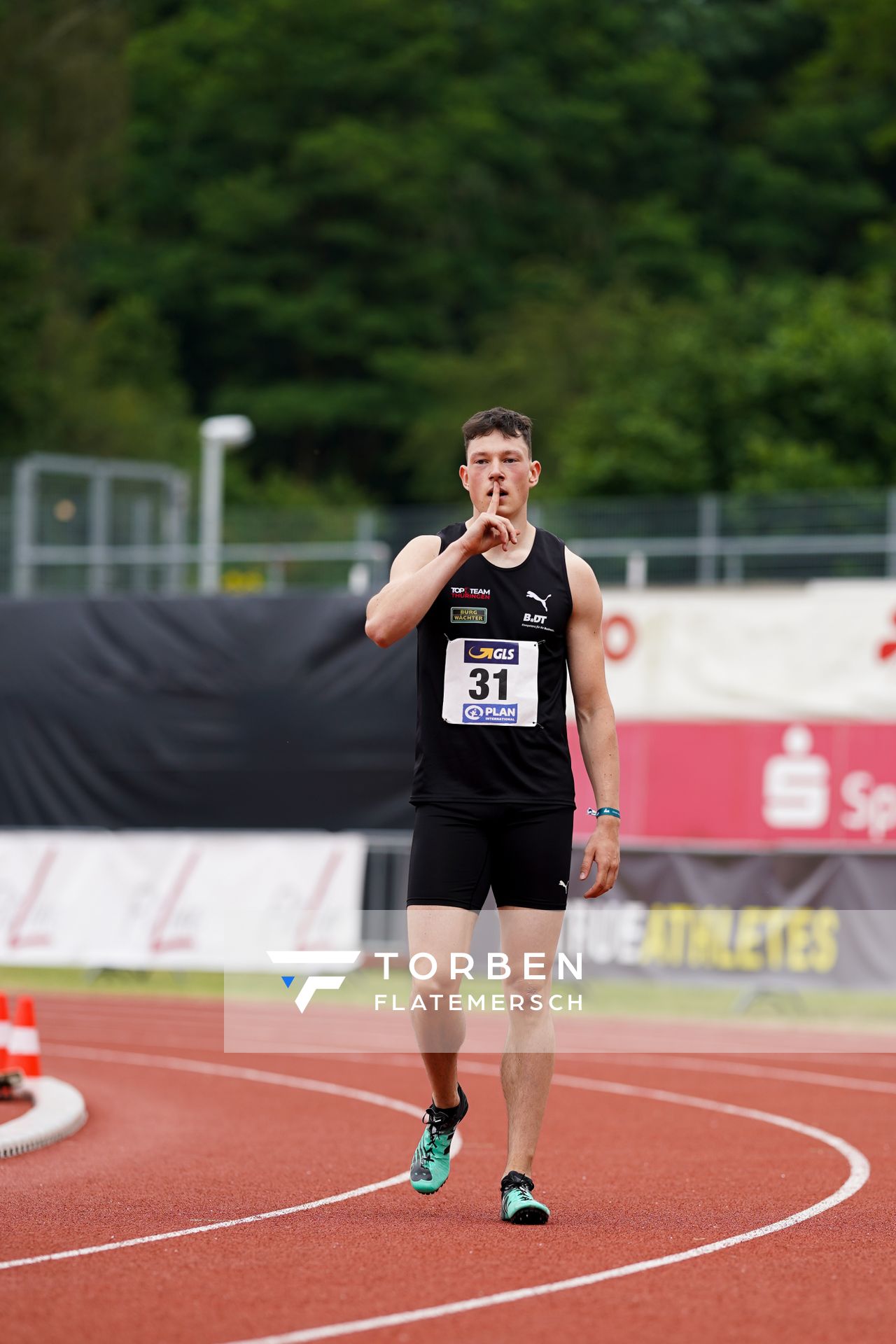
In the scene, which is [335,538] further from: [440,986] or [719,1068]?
[440,986]

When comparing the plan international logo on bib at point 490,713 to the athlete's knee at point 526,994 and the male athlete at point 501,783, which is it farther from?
the athlete's knee at point 526,994

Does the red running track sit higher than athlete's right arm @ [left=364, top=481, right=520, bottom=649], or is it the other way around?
athlete's right arm @ [left=364, top=481, right=520, bottom=649]

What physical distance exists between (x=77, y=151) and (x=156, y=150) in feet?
46.8

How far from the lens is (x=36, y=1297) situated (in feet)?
19.6

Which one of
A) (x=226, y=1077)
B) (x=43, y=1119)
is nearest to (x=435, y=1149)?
(x=43, y=1119)

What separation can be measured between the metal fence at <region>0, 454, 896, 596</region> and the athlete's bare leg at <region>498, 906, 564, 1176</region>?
14.7m

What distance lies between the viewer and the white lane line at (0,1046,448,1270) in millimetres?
6766

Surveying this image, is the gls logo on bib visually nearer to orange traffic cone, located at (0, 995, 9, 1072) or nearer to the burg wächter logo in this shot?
the burg wächter logo

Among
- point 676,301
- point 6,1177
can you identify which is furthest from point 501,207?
point 6,1177

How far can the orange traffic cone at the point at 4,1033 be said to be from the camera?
36.6ft

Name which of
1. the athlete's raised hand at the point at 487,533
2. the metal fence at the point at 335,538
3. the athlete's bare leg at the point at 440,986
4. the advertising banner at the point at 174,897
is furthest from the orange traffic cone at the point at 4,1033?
the metal fence at the point at 335,538

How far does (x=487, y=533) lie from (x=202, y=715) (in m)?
16.3

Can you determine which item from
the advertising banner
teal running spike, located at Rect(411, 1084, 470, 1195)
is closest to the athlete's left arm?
teal running spike, located at Rect(411, 1084, 470, 1195)

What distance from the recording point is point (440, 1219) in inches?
290
